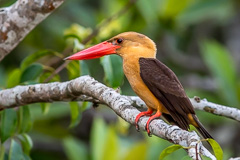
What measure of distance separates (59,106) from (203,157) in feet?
12.3

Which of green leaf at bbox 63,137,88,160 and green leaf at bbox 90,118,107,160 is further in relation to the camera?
green leaf at bbox 63,137,88,160

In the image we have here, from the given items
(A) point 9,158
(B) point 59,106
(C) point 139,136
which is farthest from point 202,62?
(A) point 9,158

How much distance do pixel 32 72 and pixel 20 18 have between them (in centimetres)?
43

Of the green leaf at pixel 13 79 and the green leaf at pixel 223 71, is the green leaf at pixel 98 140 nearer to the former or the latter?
the green leaf at pixel 223 71

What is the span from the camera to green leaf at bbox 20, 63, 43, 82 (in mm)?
3658

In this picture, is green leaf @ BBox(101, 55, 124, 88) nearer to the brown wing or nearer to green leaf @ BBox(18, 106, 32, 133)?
the brown wing

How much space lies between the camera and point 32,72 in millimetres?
3662

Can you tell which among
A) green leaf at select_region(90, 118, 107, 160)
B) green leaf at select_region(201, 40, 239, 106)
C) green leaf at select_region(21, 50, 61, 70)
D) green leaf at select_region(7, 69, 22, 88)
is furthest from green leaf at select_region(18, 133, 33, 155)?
green leaf at select_region(201, 40, 239, 106)

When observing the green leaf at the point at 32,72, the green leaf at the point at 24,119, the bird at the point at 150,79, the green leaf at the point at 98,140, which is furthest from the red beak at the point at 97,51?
the green leaf at the point at 98,140

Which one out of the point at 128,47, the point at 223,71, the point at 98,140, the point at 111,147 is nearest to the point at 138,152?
the point at 111,147

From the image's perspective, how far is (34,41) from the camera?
260 inches

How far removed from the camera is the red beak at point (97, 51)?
3430mm

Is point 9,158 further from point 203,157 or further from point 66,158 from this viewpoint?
point 66,158

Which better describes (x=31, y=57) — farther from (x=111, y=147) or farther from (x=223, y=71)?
(x=223, y=71)
